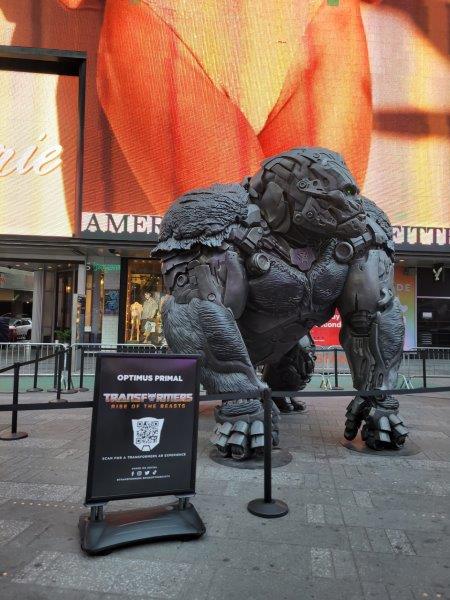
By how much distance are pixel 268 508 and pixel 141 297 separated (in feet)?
39.6

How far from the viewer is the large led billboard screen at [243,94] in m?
12.8

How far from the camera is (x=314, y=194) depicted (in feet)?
11.6

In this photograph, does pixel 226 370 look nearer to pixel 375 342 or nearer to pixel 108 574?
pixel 375 342

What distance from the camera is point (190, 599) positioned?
2002 mm

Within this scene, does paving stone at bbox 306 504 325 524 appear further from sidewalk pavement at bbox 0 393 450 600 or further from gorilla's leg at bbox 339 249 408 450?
gorilla's leg at bbox 339 249 408 450

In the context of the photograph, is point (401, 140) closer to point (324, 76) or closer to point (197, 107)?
point (324, 76)

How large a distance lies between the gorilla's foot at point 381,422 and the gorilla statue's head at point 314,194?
57.7 inches

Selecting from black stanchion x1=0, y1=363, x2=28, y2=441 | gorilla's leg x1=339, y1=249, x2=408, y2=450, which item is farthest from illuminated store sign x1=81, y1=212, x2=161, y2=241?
gorilla's leg x1=339, y1=249, x2=408, y2=450

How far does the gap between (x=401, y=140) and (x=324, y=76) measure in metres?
2.81

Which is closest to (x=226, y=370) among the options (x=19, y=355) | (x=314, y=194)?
(x=314, y=194)

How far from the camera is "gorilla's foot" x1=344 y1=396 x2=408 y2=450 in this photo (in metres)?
4.03

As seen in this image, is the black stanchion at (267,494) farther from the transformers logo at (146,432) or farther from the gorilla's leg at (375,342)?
the gorilla's leg at (375,342)

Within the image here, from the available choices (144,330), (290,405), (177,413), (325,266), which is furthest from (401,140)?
(177,413)

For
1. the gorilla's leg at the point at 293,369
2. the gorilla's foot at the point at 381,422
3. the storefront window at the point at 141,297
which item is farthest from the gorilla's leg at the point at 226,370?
the storefront window at the point at 141,297
